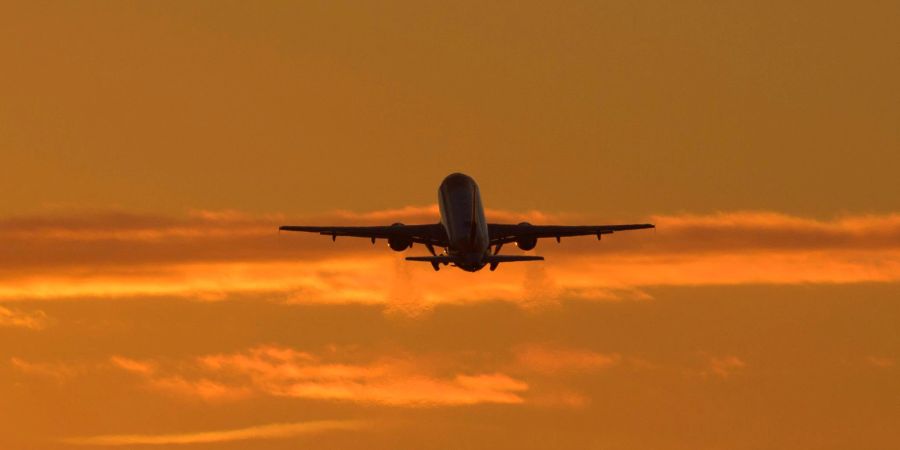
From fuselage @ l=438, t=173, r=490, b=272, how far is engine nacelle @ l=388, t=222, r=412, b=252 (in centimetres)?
309

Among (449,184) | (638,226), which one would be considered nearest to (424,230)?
(449,184)

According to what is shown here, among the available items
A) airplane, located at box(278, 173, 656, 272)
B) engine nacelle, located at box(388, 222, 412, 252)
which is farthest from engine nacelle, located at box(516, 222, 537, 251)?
engine nacelle, located at box(388, 222, 412, 252)

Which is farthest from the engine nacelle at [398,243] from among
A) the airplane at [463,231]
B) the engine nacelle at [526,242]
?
the engine nacelle at [526,242]

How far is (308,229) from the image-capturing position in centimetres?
16362

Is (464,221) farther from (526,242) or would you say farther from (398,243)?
(526,242)

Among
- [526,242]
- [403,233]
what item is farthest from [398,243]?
[526,242]

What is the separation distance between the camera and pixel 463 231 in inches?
6422

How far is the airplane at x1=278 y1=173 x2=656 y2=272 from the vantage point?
6378 inches

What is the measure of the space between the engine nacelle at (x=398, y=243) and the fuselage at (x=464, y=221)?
3089 mm

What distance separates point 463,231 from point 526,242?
9296 millimetres

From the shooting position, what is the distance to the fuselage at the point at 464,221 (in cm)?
16175

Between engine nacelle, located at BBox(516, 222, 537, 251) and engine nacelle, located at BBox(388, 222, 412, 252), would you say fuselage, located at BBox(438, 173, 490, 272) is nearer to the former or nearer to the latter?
engine nacelle, located at BBox(388, 222, 412, 252)

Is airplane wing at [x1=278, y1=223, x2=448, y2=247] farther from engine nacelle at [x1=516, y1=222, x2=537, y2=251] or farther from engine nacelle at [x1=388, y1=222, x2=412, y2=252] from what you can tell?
engine nacelle at [x1=516, y1=222, x2=537, y2=251]

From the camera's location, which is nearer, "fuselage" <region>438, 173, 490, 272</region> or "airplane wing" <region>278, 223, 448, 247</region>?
"fuselage" <region>438, 173, 490, 272</region>
